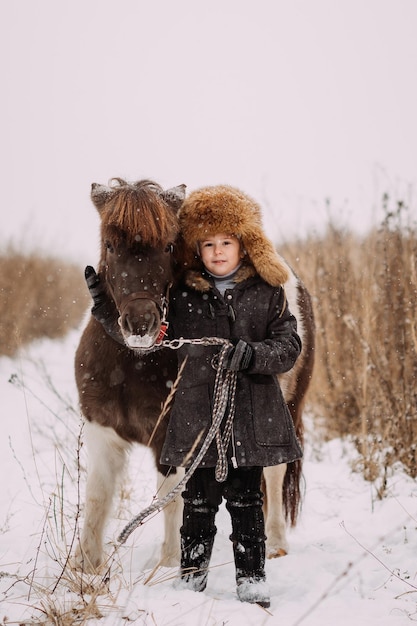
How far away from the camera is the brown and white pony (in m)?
2.40

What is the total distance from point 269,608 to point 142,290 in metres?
1.48

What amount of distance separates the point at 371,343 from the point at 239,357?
119 inches

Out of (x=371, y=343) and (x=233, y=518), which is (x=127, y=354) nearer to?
(x=233, y=518)

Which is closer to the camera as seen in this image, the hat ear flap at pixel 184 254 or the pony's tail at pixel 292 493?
the hat ear flap at pixel 184 254

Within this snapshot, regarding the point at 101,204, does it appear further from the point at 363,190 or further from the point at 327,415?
the point at 327,415

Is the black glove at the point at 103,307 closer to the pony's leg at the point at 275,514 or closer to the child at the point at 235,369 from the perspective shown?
the child at the point at 235,369

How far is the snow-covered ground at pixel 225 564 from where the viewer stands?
2033mm

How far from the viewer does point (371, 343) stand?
16.1ft

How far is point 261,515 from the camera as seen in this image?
2.42 meters

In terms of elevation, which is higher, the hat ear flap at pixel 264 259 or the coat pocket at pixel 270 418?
the hat ear flap at pixel 264 259

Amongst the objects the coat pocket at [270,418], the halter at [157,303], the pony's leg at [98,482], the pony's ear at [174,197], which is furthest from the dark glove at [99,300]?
the coat pocket at [270,418]

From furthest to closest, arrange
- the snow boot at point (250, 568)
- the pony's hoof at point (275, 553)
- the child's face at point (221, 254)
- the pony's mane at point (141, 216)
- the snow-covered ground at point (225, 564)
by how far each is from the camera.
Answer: the pony's hoof at point (275, 553) → the child's face at point (221, 254) → the pony's mane at point (141, 216) → the snow boot at point (250, 568) → the snow-covered ground at point (225, 564)

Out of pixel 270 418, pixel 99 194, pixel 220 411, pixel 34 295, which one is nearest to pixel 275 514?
pixel 270 418

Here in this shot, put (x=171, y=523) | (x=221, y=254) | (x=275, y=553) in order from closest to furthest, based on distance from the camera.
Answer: (x=221, y=254), (x=171, y=523), (x=275, y=553)
